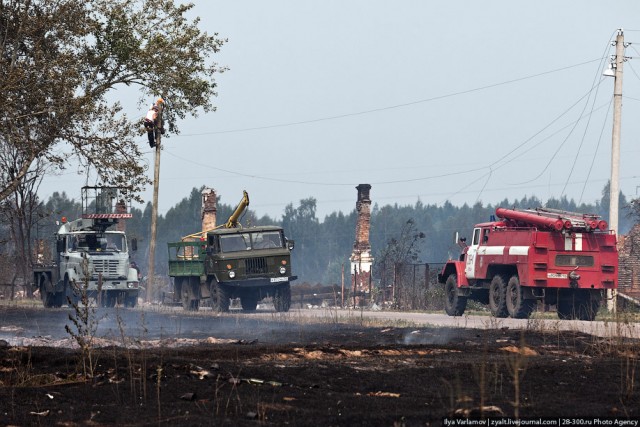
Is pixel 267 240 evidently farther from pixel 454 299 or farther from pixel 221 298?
pixel 454 299

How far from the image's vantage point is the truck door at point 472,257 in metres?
27.9

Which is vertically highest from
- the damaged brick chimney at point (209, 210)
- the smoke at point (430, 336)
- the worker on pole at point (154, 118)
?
the worker on pole at point (154, 118)

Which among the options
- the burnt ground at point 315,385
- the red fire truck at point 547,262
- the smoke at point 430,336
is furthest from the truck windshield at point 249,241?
the burnt ground at point 315,385

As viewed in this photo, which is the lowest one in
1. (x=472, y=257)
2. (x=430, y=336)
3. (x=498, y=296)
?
(x=430, y=336)

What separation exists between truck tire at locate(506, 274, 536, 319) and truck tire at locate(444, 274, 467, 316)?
2.91 meters

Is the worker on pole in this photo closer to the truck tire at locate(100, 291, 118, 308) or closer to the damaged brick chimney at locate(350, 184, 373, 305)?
the truck tire at locate(100, 291, 118, 308)

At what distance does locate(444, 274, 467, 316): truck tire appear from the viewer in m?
29.1

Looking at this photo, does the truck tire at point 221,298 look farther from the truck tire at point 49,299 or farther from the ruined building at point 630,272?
the ruined building at point 630,272

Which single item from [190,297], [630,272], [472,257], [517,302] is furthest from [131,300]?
[630,272]

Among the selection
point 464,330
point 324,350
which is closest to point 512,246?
point 464,330

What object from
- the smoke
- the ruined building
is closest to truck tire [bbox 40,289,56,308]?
the smoke

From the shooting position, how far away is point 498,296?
87.7 ft

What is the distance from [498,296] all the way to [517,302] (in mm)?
1173

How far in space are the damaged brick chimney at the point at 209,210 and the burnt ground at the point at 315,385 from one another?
2749 cm
